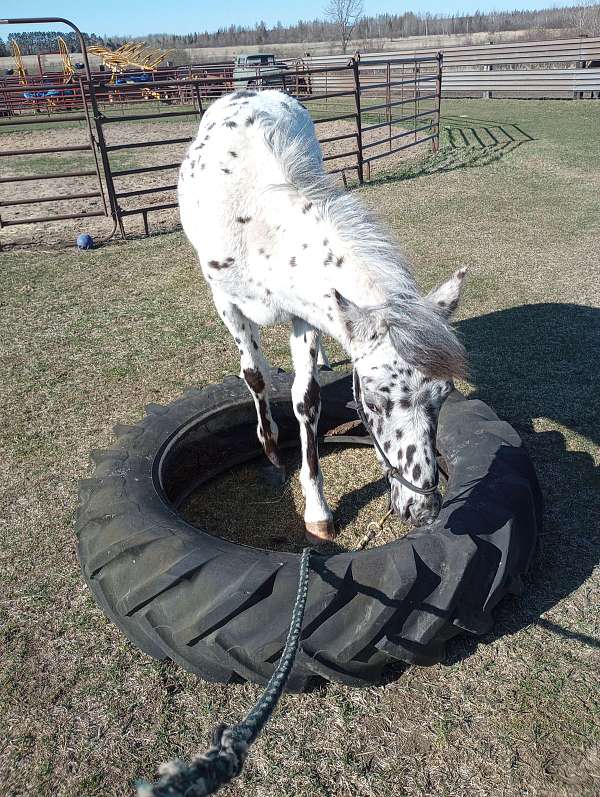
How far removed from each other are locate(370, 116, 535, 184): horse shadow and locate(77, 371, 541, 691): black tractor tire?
31.8 ft

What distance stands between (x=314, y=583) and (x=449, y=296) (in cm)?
126

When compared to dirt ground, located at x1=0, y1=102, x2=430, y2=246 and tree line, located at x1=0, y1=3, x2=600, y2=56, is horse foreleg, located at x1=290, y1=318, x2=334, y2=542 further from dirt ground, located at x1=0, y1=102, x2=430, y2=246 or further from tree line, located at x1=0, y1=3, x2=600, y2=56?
tree line, located at x1=0, y1=3, x2=600, y2=56

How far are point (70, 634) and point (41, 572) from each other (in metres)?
0.47

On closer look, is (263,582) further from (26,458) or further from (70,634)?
(26,458)

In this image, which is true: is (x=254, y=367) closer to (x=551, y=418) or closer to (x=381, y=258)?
(x=381, y=258)

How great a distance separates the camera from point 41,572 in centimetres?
304

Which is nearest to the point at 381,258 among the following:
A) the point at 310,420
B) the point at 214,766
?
the point at 310,420

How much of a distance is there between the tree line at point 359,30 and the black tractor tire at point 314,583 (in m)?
50.6

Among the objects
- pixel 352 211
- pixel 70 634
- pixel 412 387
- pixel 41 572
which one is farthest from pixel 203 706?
pixel 352 211

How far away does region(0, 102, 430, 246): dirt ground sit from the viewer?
9570 mm

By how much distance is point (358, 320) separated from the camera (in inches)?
92.5

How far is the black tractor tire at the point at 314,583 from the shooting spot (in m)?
2.24

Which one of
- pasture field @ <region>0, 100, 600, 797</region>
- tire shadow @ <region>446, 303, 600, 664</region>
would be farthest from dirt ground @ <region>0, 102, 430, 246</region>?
tire shadow @ <region>446, 303, 600, 664</region>

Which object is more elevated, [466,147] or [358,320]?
[358,320]
